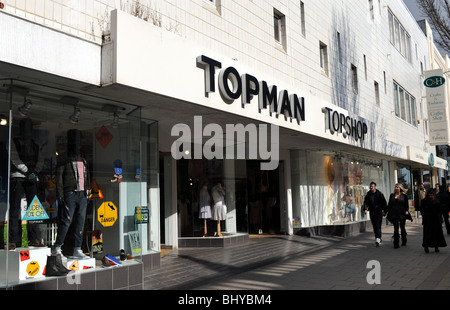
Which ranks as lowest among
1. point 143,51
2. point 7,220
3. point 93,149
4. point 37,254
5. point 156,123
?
point 37,254

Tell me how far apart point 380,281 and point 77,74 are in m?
5.78

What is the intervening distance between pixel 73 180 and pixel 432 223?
8038 millimetres

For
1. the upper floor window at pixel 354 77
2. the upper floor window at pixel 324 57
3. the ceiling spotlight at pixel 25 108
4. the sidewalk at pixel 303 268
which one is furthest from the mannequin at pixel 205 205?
the upper floor window at pixel 354 77

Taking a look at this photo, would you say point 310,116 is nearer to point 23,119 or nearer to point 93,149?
point 93,149

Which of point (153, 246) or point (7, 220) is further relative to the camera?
point (153, 246)

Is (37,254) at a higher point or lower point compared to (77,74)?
lower

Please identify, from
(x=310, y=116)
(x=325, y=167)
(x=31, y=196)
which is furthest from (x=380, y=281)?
(x=325, y=167)

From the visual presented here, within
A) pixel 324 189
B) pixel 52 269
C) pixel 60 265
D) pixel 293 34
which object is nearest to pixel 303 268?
pixel 60 265

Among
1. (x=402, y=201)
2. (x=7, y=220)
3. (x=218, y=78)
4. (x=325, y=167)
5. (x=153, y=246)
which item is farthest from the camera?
(x=325, y=167)

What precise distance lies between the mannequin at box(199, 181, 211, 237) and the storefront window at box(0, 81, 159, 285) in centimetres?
383

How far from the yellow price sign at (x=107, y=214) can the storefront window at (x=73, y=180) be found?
2 cm

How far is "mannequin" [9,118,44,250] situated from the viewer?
A: 5332 millimetres

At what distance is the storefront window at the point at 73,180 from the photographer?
5422 mm

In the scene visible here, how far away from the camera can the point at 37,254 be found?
17.7ft
